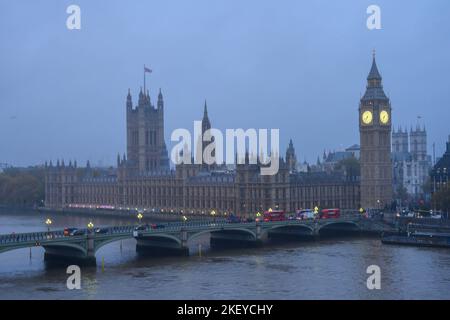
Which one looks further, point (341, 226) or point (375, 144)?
point (375, 144)

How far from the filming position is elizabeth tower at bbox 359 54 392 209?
93688 mm

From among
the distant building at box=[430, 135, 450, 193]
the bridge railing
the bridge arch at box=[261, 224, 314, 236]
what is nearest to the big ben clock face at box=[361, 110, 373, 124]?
the distant building at box=[430, 135, 450, 193]

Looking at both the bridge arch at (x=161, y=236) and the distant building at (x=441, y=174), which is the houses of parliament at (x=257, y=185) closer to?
the distant building at (x=441, y=174)

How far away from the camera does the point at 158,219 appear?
10062cm

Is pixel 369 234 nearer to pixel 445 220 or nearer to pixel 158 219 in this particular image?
pixel 445 220

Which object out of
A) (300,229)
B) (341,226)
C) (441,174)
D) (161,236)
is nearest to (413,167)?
(441,174)

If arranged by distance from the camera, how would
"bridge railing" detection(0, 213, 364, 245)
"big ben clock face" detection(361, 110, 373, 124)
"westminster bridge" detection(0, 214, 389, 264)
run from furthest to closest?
1. "big ben clock face" detection(361, 110, 373, 124)
2. "westminster bridge" detection(0, 214, 389, 264)
3. "bridge railing" detection(0, 213, 364, 245)

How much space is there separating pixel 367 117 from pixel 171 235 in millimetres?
43729

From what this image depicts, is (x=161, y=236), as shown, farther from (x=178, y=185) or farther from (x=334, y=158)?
(x=334, y=158)

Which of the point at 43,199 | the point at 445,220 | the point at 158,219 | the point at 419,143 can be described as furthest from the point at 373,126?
the point at 43,199

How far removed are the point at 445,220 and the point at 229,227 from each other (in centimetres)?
2413

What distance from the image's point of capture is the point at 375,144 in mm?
94188

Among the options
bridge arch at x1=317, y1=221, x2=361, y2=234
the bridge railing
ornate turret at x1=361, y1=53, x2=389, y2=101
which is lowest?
bridge arch at x1=317, y1=221, x2=361, y2=234

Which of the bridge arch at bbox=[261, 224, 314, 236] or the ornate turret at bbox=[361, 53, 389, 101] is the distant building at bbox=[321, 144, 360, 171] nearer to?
the ornate turret at bbox=[361, 53, 389, 101]
